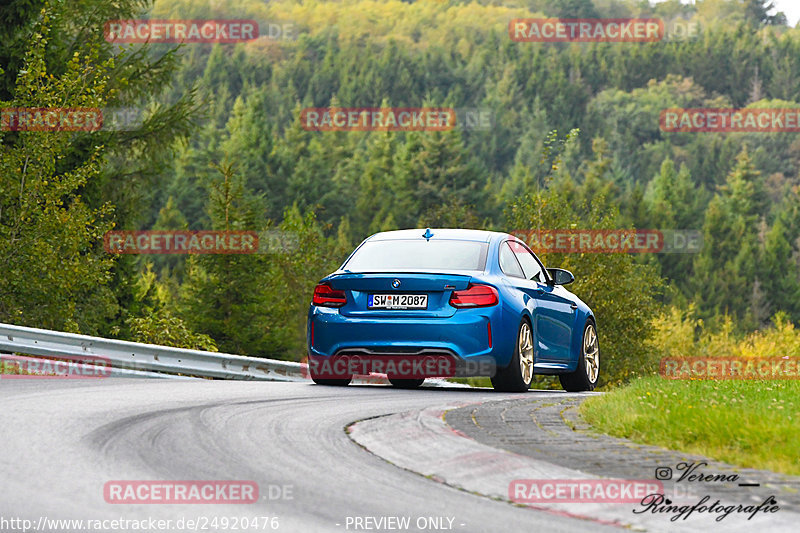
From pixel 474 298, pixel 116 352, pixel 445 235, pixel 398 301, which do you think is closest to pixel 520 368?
pixel 474 298

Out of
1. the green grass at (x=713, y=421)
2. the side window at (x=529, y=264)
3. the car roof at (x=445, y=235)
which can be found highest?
the car roof at (x=445, y=235)

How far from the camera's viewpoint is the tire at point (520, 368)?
12.3 m

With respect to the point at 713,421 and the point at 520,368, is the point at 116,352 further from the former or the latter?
the point at 713,421

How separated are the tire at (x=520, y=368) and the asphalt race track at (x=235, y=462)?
174cm

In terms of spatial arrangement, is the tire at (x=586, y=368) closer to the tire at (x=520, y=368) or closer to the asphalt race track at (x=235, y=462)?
the tire at (x=520, y=368)

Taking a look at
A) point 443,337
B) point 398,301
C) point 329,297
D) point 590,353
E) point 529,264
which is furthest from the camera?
point 590,353

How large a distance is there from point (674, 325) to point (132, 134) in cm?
5569

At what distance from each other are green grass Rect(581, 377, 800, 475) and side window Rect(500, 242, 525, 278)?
2.89m

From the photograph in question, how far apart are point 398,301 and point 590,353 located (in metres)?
4.02

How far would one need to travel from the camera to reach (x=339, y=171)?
14038 cm

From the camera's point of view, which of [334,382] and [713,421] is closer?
[713,421]

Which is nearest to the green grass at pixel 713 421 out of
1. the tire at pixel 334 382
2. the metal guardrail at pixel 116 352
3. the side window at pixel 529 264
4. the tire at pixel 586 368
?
the side window at pixel 529 264

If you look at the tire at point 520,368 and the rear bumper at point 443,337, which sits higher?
the rear bumper at point 443,337

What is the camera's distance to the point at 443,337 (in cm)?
1188
